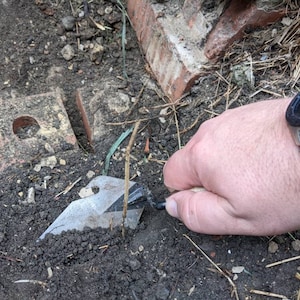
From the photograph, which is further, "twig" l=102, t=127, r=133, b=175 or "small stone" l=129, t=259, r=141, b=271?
"twig" l=102, t=127, r=133, b=175

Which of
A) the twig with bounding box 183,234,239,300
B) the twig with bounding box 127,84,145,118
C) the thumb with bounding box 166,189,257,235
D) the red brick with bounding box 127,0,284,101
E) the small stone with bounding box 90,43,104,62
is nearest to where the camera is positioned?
the thumb with bounding box 166,189,257,235

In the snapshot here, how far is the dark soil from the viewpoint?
150 centimetres

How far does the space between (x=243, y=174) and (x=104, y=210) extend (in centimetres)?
53

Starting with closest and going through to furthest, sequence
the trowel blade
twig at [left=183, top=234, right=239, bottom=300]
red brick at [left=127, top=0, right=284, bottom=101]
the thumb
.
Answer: the thumb
twig at [left=183, top=234, right=239, bottom=300]
the trowel blade
red brick at [left=127, top=0, right=284, bottom=101]

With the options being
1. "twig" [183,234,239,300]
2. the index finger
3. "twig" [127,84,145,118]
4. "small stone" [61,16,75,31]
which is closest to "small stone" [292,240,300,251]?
"twig" [183,234,239,300]

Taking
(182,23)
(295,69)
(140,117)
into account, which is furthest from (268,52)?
(140,117)

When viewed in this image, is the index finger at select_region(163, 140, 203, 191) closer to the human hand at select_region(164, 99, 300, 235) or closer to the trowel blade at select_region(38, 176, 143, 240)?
the human hand at select_region(164, 99, 300, 235)

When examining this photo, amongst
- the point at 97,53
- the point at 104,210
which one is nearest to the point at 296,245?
the point at 104,210

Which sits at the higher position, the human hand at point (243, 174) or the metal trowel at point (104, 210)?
the human hand at point (243, 174)

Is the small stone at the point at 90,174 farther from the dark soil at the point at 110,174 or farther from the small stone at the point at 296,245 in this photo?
the small stone at the point at 296,245

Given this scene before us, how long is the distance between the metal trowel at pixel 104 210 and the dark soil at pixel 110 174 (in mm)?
28

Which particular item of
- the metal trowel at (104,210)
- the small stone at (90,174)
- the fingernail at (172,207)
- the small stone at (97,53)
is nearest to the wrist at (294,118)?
the fingernail at (172,207)

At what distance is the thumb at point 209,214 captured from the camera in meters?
1.32

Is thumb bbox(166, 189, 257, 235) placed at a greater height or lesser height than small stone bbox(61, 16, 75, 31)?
lesser
